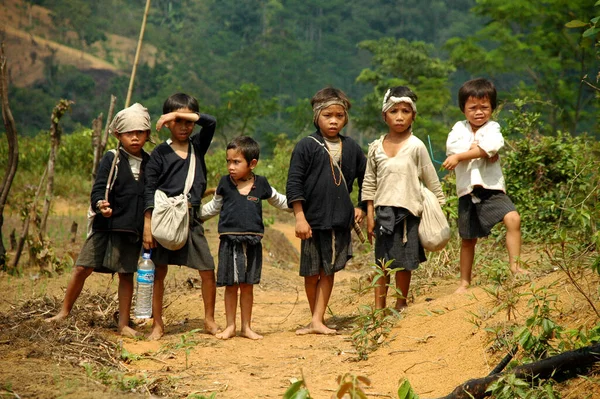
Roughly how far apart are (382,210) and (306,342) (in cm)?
102

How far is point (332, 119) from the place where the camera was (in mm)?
5664

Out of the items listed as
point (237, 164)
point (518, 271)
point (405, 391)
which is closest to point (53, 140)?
point (237, 164)

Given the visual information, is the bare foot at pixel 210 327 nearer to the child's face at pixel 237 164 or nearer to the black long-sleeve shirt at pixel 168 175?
the black long-sleeve shirt at pixel 168 175

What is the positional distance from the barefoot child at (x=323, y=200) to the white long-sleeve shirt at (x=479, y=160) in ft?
2.48

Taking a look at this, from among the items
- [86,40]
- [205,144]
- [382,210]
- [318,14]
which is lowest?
[382,210]

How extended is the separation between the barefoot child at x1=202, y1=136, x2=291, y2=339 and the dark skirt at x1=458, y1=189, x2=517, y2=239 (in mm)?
1283

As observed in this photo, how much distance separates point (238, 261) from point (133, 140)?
111 cm

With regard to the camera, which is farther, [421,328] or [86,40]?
[86,40]

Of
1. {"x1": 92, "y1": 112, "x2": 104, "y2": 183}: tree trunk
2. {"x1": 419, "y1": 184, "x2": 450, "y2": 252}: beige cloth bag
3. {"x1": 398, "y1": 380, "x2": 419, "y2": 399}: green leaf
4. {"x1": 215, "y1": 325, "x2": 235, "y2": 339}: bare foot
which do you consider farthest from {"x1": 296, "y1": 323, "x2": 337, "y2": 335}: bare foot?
{"x1": 92, "y1": 112, "x2": 104, "y2": 183}: tree trunk

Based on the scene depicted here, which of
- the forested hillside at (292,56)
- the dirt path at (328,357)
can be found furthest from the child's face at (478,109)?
the forested hillside at (292,56)

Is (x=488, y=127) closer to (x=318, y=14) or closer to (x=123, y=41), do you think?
(x=123, y=41)

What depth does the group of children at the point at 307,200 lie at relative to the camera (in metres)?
5.55

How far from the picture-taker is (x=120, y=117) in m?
5.64

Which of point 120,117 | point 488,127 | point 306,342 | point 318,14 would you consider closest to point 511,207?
point 488,127
